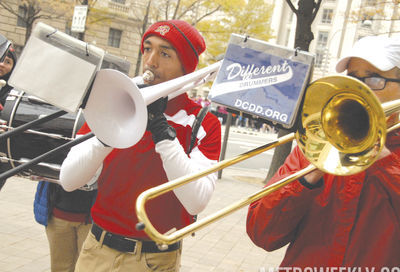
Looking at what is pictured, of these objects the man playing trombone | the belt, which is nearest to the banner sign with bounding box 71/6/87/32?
the man playing trombone

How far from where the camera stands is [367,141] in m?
1.47

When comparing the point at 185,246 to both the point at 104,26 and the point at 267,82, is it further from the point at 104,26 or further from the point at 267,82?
the point at 104,26

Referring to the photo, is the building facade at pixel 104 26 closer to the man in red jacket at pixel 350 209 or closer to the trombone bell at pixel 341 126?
the man in red jacket at pixel 350 209

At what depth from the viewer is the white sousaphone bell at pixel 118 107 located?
1.63 metres

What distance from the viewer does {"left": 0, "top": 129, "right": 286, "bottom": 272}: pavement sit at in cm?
421

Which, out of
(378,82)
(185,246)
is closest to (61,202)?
(378,82)

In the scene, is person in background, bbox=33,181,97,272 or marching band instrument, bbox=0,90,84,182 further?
marching band instrument, bbox=0,90,84,182

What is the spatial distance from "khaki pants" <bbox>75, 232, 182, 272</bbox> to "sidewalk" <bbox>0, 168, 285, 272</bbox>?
2.26 meters

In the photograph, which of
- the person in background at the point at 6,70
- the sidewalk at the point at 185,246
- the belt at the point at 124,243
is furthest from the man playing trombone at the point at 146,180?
the sidewalk at the point at 185,246

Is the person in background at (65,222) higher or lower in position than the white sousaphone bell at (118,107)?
lower

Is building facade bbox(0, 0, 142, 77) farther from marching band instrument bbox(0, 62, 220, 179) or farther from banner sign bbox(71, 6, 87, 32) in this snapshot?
marching band instrument bbox(0, 62, 220, 179)

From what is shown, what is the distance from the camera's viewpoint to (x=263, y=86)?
1.43 m

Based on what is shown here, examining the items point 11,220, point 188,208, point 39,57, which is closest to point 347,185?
point 188,208

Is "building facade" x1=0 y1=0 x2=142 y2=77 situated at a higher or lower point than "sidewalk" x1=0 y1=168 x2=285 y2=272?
higher
